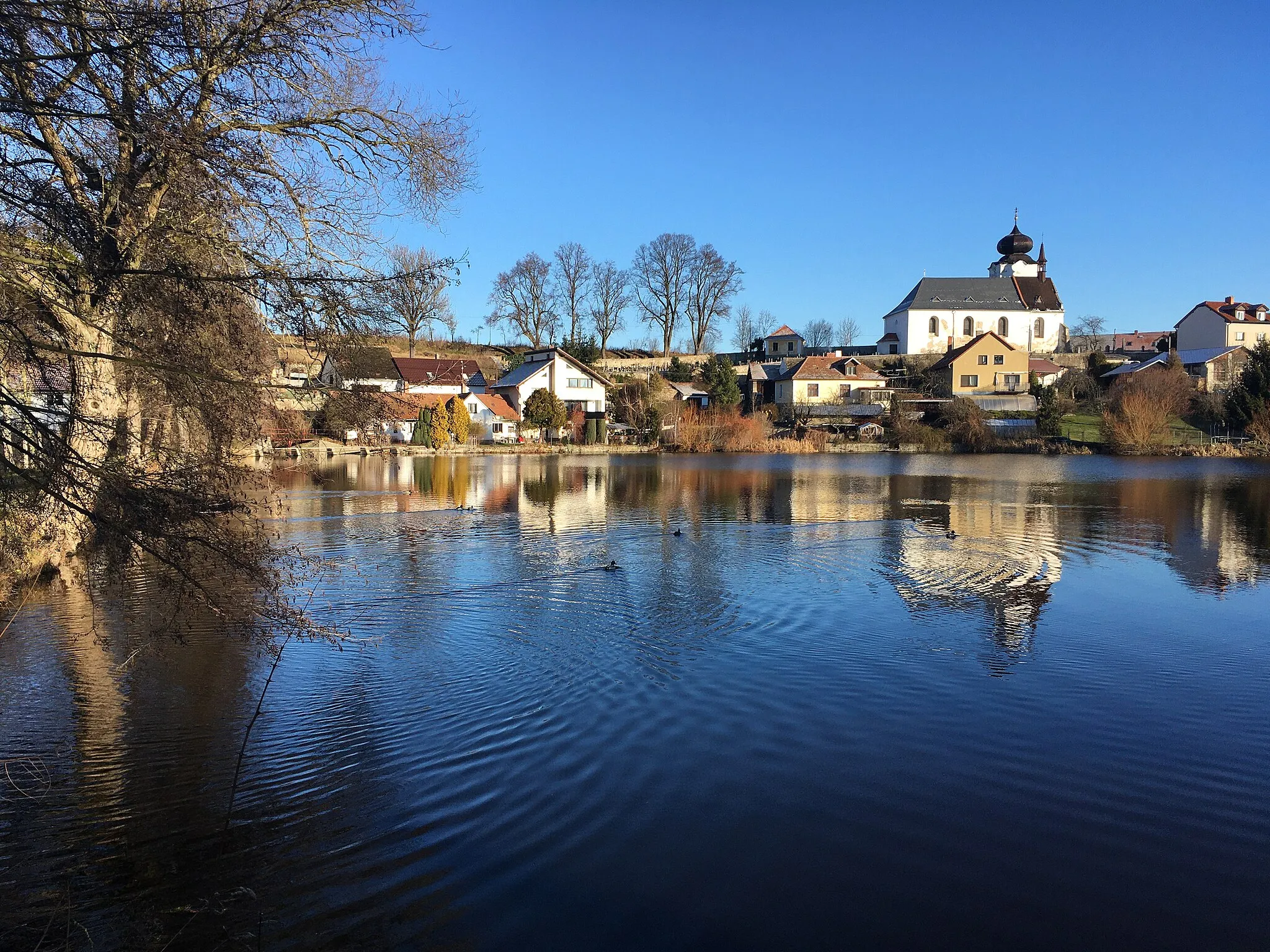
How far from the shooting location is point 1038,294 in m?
85.9

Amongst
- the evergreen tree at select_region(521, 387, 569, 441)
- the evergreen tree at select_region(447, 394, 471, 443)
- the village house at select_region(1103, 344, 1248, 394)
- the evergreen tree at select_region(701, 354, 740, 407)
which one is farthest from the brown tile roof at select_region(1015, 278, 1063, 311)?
the evergreen tree at select_region(447, 394, 471, 443)

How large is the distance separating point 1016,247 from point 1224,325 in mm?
22943

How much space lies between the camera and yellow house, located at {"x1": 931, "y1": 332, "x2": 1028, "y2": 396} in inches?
2739

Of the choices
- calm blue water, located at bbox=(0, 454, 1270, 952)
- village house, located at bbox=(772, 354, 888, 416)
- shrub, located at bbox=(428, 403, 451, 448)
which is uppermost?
village house, located at bbox=(772, 354, 888, 416)

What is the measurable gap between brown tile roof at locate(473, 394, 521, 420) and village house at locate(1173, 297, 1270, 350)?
59.7 meters

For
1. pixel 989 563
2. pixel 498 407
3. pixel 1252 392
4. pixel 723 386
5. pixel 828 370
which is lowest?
pixel 989 563

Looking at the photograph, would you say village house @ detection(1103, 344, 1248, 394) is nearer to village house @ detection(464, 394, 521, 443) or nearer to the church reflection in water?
the church reflection in water

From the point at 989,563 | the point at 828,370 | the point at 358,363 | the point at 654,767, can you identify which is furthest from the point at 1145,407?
the point at 358,363

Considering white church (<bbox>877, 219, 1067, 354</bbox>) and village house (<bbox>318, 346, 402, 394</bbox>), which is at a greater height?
white church (<bbox>877, 219, 1067, 354</bbox>)

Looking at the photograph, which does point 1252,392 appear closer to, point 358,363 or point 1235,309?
point 1235,309

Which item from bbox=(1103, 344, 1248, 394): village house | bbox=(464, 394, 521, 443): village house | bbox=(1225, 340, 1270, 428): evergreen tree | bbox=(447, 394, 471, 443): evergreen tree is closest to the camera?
bbox=(1225, 340, 1270, 428): evergreen tree

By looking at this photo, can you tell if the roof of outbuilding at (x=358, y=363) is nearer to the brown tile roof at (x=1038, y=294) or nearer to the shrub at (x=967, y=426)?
the shrub at (x=967, y=426)

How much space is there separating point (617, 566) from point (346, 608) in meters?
4.67

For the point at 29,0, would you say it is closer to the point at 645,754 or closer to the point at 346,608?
the point at 645,754
